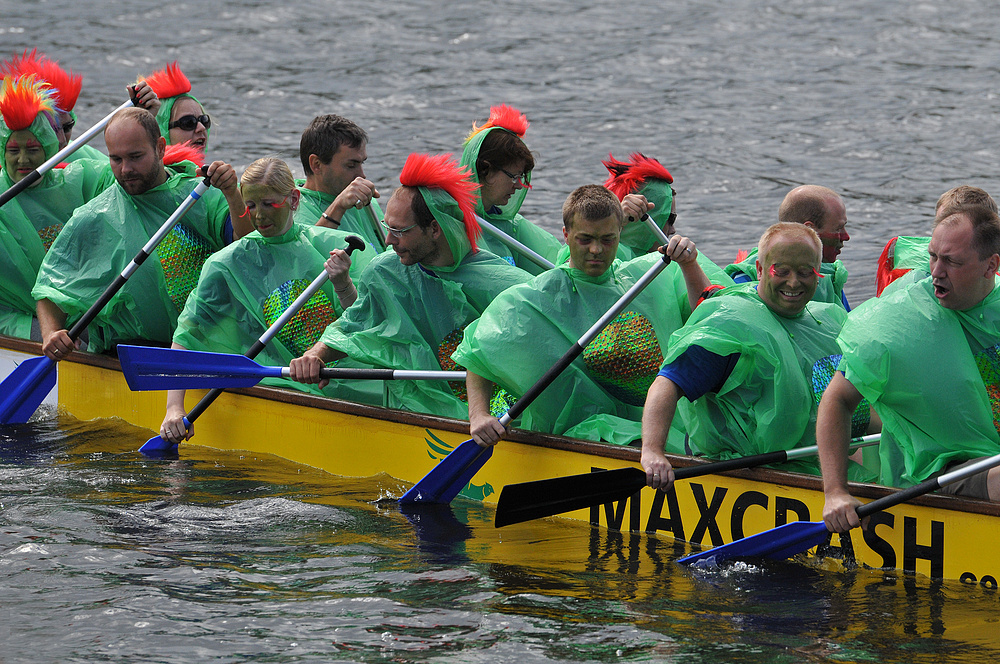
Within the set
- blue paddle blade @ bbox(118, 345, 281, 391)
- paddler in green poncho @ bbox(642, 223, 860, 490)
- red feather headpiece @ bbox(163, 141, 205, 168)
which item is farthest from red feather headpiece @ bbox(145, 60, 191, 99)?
paddler in green poncho @ bbox(642, 223, 860, 490)

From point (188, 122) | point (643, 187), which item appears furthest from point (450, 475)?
point (188, 122)

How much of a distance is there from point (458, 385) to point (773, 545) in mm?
1934

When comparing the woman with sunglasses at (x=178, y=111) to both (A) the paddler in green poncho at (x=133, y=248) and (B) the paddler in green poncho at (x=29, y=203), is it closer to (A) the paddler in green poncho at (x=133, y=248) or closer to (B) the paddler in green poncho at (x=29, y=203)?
(B) the paddler in green poncho at (x=29, y=203)

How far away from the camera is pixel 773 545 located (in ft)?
15.8

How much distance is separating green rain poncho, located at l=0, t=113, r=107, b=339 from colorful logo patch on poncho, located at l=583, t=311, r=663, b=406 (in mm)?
3900

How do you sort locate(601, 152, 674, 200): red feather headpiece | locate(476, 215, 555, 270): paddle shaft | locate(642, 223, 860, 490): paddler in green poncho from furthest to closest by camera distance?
locate(476, 215, 555, 270): paddle shaft
locate(601, 152, 674, 200): red feather headpiece
locate(642, 223, 860, 490): paddler in green poncho

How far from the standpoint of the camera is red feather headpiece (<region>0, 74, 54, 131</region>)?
768 cm

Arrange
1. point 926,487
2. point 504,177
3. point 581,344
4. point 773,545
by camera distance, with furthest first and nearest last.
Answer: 1. point 504,177
2. point 581,344
3. point 773,545
4. point 926,487

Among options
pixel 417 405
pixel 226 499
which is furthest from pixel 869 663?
pixel 226 499

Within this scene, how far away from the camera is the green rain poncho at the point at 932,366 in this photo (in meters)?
4.46

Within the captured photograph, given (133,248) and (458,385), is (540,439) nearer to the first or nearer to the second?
(458,385)

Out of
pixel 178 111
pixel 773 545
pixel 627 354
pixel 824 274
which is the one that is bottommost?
pixel 773 545

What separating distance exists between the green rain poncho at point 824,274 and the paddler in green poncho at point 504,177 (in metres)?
1.27

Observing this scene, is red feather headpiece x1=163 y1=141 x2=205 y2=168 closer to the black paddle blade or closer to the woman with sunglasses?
the woman with sunglasses
